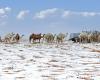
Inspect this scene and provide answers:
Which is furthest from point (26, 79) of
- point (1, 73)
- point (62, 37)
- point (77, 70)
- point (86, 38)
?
point (86, 38)

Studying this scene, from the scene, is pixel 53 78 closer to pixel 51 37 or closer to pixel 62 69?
pixel 62 69

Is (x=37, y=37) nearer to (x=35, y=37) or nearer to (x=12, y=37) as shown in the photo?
(x=35, y=37)

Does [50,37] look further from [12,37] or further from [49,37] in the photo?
[12,37]

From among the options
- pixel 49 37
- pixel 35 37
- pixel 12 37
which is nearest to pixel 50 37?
pixel 49 37

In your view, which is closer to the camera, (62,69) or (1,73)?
(1,73)

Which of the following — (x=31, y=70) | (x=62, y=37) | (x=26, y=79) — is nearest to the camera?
(x=26, y=79)

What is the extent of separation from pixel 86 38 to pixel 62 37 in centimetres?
496

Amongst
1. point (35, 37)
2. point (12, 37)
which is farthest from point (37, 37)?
point (12, 37)

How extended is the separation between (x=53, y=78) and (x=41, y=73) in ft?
4.03

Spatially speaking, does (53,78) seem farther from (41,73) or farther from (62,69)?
(62,69)

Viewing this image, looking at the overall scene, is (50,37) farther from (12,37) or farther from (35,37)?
(12,37)

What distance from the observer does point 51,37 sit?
56031mm

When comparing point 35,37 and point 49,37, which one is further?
point 49,37

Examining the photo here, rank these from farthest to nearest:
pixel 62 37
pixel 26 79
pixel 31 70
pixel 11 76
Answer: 1. pixel 62 37
2. pixel 31 70
3. pixel 11 76
4. pixel 26 79
